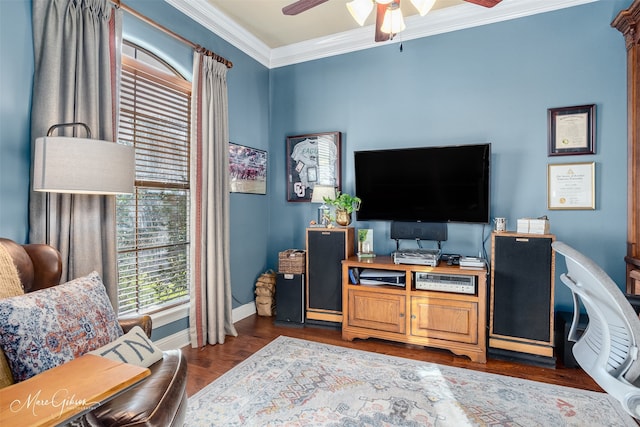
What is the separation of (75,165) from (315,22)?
2.59 m

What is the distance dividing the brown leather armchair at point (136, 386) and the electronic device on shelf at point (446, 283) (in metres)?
1.95

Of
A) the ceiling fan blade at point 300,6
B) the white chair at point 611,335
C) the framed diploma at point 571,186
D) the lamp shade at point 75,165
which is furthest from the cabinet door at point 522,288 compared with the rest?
the lamp shade at point 75,165

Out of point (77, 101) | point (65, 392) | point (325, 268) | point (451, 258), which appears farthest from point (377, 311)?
point (77, 101)

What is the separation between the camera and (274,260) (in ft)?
13.2

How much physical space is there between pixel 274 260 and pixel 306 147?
1.36m

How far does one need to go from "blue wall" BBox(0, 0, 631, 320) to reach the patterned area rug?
3.69ft

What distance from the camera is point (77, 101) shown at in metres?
1.99

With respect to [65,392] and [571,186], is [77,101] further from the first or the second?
[571,186]

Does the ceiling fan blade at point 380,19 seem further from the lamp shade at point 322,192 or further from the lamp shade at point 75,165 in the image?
the lamp shade at point 75,165

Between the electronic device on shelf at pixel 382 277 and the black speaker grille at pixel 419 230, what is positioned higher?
the black speaker grille at pixel 419 230

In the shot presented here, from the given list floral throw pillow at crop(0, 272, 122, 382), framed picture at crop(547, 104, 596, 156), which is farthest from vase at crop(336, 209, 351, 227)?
floral throw pillow at crop(0, 272, 122, 382)

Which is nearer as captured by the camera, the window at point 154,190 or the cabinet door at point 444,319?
the window at point 154,190

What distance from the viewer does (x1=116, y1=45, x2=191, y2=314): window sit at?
2.53 metres
